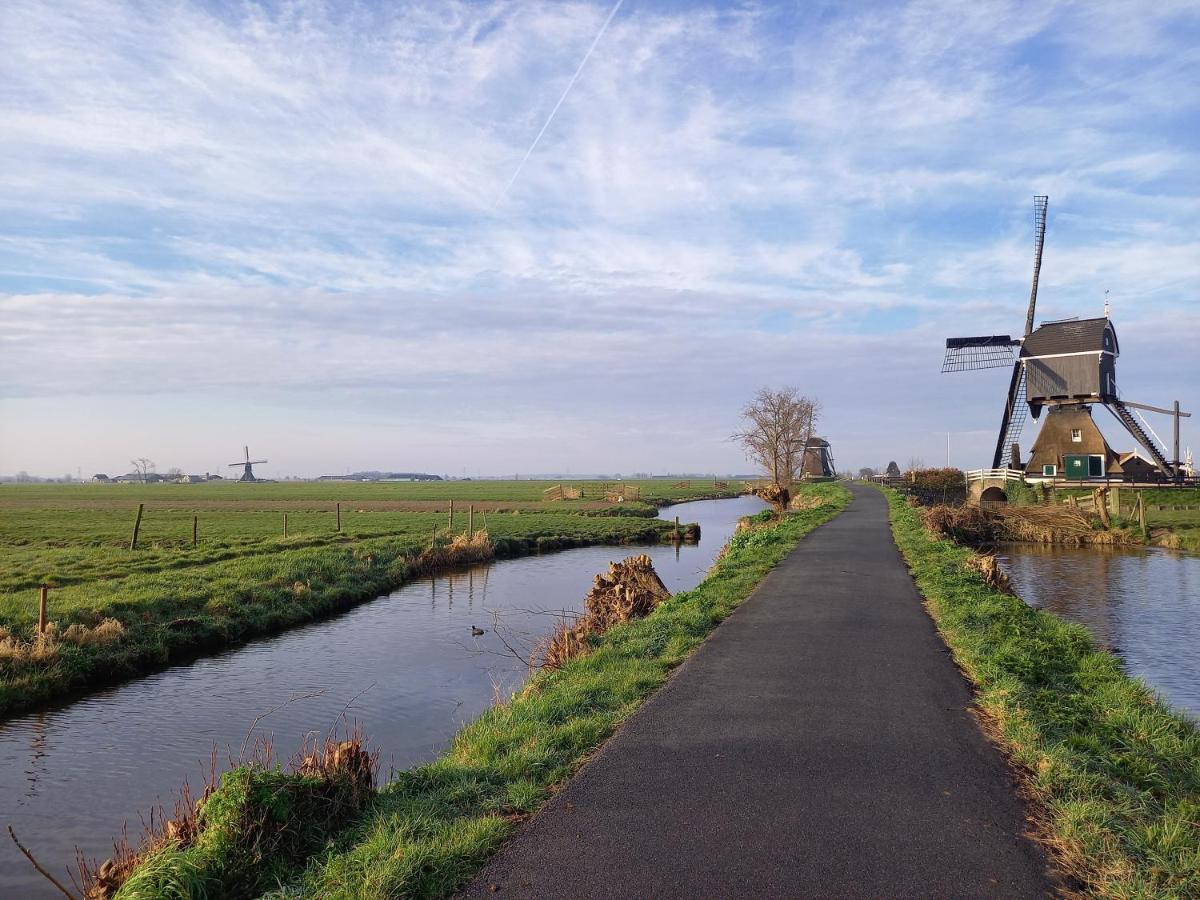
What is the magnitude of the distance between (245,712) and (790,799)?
31.7ft

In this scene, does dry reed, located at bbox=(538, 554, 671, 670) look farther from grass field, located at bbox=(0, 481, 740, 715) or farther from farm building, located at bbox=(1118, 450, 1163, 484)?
farm building, located at bbox=(1118, 450, 1163, 484)

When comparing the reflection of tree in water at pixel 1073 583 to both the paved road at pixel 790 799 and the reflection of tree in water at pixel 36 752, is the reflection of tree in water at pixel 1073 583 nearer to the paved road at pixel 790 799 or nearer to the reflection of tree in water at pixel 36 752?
the paved road at pixel 790 799

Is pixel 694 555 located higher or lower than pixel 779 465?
lower

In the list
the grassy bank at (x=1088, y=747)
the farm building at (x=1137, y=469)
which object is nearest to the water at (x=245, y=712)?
the grassy bank at (x=1088, y=747)

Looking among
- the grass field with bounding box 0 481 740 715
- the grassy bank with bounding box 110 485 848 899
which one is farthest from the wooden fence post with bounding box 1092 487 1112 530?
the grassy bank with bounding box 110 485 848 899

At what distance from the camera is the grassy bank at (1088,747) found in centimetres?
505

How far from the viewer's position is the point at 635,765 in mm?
6691

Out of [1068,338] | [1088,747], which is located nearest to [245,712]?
[1088,747]

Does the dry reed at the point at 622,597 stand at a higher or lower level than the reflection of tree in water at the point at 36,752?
higher

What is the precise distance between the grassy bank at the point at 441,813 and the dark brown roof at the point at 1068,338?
51020mm

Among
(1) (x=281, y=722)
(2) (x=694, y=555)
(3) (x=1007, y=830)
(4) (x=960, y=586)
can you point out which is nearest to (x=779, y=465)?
(2) (x=694, y=555)

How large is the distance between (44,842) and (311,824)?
164 inches

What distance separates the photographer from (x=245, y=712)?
1255 cm

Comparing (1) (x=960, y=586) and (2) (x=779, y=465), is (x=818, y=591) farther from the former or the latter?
(2) (x=779, y=465)
